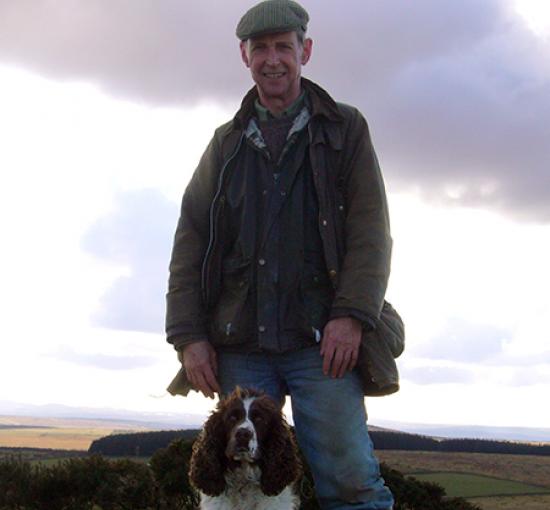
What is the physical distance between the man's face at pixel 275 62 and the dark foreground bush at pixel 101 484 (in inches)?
445

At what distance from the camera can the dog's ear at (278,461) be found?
6.07 m

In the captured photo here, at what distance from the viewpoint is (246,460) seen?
6078mm

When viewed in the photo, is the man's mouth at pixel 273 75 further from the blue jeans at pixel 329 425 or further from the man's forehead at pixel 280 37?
the blue jeans at pixel 329 425

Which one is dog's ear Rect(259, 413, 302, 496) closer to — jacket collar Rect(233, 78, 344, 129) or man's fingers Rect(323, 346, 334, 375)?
man's fingers Rect(323, 346, 334, 375)

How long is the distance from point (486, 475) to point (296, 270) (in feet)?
97.4

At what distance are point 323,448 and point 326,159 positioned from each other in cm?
186

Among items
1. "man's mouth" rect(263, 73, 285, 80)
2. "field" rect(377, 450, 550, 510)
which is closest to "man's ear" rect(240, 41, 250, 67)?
"man's mouth" rect(263, 73, 285, 80)

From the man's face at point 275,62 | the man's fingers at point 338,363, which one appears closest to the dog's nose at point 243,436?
the man's fingers at point 338,363

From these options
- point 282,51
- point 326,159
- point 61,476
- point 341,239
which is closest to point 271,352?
point 341,239

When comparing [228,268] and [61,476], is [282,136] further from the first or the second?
[61,476]

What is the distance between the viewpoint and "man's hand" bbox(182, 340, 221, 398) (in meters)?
6.16

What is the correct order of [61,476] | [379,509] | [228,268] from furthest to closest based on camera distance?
[61,476], [228,268], [379,509]

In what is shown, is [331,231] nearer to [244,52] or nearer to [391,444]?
[244,52]

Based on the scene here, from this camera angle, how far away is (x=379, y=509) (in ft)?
19.2
